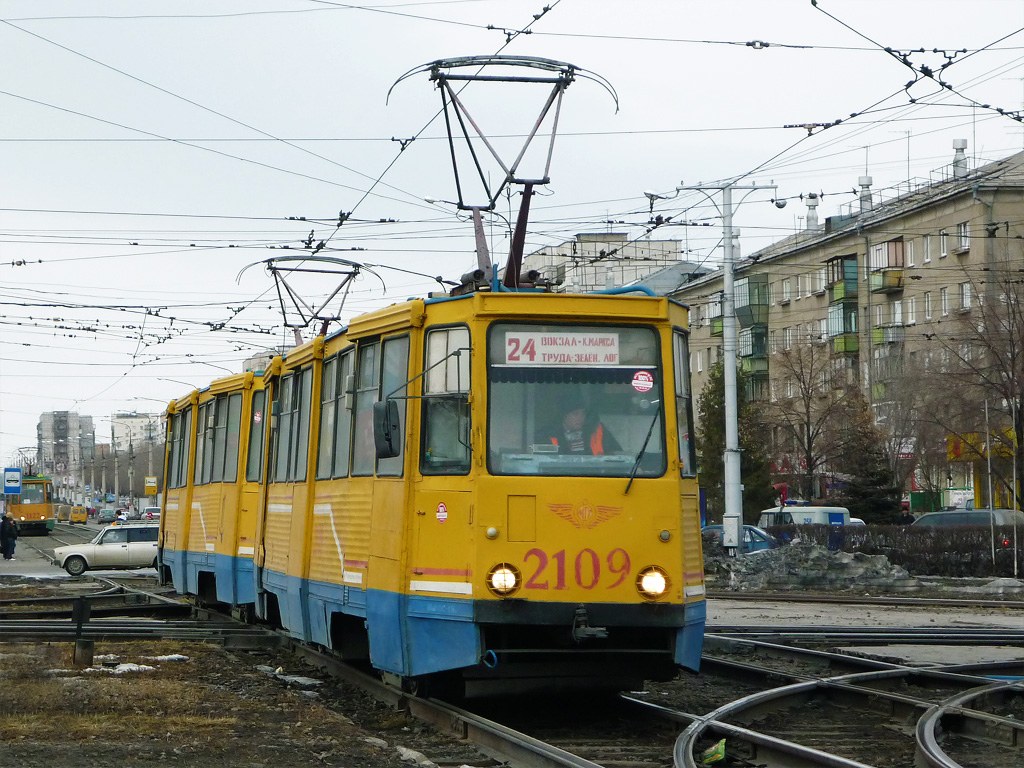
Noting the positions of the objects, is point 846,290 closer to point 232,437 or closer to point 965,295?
point 965,295

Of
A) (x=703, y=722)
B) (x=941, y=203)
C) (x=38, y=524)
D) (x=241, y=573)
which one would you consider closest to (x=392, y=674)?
(x=703, y=722)

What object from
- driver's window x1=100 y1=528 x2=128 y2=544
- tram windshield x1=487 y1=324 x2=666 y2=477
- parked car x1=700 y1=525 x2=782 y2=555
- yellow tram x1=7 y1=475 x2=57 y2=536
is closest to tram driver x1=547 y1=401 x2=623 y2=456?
tram windshield x1=487 y1=324 x2=666 y2=477

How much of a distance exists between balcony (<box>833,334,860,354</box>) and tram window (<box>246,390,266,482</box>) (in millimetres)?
42920

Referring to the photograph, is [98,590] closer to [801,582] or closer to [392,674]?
[801,582]

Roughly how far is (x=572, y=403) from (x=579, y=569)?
1.07 meters

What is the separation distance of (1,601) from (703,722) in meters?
16.7

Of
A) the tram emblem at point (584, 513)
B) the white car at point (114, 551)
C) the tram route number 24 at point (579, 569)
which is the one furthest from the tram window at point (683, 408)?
the white car at point (114, 551)

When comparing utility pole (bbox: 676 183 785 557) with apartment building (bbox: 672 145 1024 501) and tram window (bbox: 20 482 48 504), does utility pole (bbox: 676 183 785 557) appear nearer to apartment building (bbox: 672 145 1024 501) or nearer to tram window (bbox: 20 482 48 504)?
apartment building (bbox: 672 145 1024 501)

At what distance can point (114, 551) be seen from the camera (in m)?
36.1

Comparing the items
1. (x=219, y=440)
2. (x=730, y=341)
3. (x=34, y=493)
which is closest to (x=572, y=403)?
(x=219, y=440)

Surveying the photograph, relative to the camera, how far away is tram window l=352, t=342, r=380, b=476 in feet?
34.5

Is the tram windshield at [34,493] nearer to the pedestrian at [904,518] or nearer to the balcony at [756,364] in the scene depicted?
the balcony at [756,364]

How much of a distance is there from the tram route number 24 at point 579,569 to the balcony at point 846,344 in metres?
48.6

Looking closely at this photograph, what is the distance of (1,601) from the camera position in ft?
74.6
